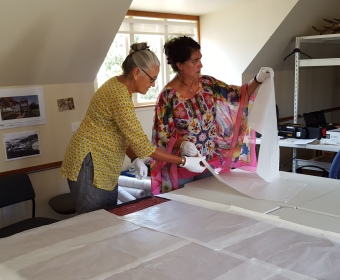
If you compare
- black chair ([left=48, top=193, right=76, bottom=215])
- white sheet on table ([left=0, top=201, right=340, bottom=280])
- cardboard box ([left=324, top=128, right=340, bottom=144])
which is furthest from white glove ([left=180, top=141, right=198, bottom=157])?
cardboard box ([left=324, top=128, right=340, bottom=144])

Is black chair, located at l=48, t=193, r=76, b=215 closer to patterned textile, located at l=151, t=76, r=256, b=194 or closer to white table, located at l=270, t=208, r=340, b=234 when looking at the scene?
patterned textile, located at l=151, t=76, r=256, b=194

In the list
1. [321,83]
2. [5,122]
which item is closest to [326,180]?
[5,122]

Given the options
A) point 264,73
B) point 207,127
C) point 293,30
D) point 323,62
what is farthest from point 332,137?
point 207,127

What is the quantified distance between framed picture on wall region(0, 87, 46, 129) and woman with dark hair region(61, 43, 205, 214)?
30.6 inches

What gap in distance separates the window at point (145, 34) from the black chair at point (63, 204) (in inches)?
40.8

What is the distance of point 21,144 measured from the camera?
233 cm

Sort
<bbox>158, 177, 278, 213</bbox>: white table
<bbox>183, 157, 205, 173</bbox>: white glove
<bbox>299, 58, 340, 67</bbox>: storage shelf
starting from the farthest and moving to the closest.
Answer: <bbox>299, 58, 340, 67</bbox>: storage shelf < <bbox>183, 157, 205, 173</bbox>: white glove < <bbox>158, 177, 278, 213</bbox>: white table

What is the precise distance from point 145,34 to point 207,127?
5.27ft

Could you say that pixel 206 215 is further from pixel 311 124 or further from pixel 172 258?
pixel 311 124

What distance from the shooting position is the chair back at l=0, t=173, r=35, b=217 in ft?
7.09

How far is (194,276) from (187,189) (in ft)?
2.74

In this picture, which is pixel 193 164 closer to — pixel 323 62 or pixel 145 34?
pixel 145 34

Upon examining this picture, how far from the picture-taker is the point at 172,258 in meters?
1.08

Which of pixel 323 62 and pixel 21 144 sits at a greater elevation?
pixel 323 62
